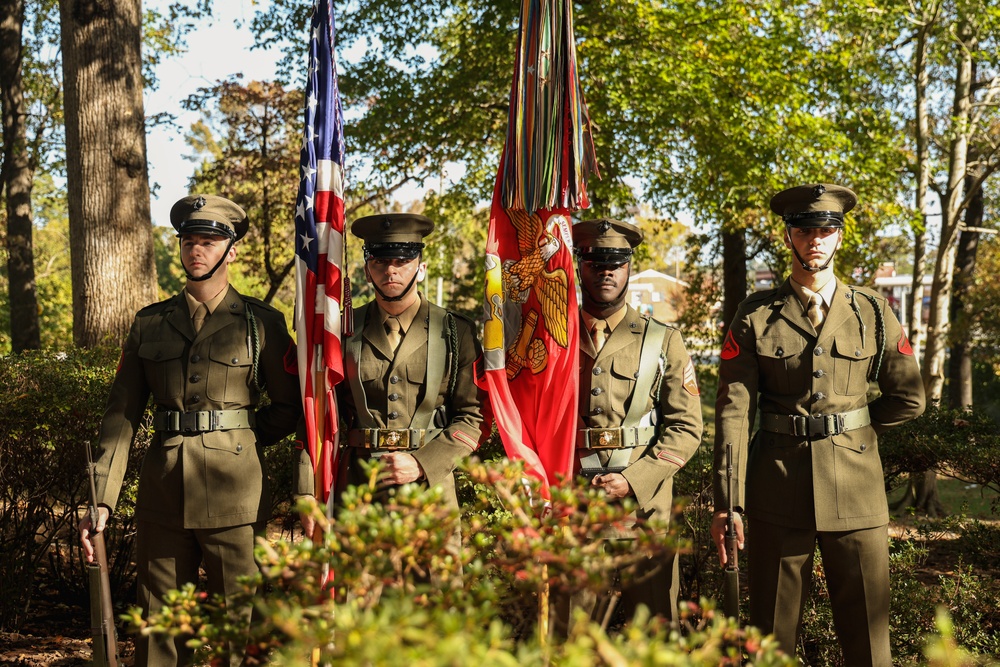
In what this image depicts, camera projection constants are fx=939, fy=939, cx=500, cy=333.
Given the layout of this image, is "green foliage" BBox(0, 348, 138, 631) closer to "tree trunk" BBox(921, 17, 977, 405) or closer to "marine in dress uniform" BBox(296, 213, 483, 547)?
"marine in dress uniform" BBox(296, 213, 483, 547)

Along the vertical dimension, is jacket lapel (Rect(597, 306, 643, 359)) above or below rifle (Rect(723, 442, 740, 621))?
above

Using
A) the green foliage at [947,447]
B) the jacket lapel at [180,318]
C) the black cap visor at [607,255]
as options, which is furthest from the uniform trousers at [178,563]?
the green foliage at [947,447]

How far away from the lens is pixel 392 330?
4.16 metres

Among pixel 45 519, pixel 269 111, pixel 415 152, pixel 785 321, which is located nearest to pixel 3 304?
pixel 269 111

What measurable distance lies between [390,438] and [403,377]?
0.88ft

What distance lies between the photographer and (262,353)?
4.09 meters

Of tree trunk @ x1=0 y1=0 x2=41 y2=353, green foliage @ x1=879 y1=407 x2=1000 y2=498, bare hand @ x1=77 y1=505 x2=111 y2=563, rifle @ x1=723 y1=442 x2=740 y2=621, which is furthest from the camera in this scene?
tree trunk @ x1=0 y1=0 x2=41 y2=353

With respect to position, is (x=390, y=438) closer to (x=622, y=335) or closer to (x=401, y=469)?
(x=401, y=469)

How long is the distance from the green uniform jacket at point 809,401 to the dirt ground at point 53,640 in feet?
7.03

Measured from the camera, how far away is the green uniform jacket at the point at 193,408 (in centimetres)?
393

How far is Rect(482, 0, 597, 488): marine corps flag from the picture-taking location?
4.14 m

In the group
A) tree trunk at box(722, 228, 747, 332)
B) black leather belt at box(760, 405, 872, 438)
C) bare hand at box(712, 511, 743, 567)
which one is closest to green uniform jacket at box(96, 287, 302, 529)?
bare hand at box(712, 511, 743, 567)

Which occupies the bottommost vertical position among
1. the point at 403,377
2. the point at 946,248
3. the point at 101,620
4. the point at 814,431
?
the point at 101,620

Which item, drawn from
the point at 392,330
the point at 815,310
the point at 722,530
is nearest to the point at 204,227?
the point at 392,330
